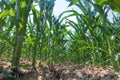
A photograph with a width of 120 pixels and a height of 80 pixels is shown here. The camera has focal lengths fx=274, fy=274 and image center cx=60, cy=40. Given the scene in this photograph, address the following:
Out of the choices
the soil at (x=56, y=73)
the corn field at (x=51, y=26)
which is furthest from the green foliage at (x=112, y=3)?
the soil at (x=56, y=73)

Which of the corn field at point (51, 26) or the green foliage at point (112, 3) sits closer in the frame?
the green foliage at point (112, 3)

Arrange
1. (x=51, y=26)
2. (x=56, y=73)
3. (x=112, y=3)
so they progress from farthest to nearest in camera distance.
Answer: (x=51, y=26), (x=56, y=73), (x=112, y=3)

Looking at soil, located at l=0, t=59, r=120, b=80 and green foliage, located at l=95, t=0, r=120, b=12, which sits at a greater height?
green foliage, located at l=95, t=0, r=120, b=12

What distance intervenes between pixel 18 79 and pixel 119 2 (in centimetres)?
152

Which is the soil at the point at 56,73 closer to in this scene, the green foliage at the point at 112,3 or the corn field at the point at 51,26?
the corn field at the point at 51,26

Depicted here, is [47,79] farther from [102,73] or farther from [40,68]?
[102,73]

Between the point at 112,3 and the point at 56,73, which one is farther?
the point at 56,73

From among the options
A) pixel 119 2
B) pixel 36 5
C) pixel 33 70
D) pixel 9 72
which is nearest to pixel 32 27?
pixel 36 5

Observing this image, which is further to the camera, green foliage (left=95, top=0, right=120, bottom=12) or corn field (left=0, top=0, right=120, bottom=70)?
corn field (left=0, top=0, right=120, bottom=70)

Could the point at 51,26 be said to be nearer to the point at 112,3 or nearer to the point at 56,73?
the point at 56,73

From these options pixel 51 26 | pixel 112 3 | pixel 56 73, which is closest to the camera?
pixel 112 3

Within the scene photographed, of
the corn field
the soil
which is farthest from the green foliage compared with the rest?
the soil

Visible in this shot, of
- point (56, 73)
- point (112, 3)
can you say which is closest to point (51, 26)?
point (56, 73)

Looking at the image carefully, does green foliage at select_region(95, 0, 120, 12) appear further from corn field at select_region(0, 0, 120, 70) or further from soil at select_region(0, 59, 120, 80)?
A: soil at select_region(0, 59, 120, 80)
